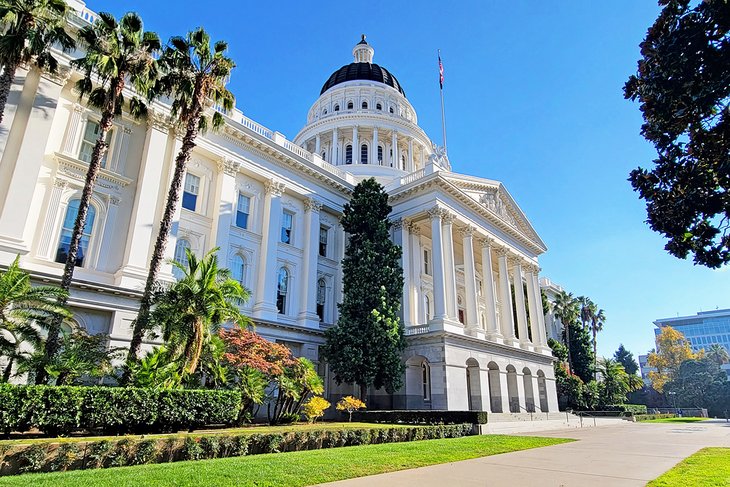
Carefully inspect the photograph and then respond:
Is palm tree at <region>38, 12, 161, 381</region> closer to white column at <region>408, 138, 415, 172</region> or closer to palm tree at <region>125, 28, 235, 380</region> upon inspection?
palm tree at <region>125, 28, 235, 380</region>

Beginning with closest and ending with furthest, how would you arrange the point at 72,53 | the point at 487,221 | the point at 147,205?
the point at 72,53
the point at 147,205
the point at 487,221

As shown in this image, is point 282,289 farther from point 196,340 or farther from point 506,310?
point 506,310

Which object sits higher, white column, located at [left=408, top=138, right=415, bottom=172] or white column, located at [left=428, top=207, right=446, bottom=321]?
white column, located at [left=408, top=138, right=415, bottom=172]

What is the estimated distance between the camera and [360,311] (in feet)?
88.1

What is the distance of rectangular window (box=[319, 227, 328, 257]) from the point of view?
32656 mm

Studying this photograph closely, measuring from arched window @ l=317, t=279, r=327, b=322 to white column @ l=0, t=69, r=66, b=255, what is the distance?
17.3 meters

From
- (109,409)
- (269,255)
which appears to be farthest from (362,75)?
(109,409)

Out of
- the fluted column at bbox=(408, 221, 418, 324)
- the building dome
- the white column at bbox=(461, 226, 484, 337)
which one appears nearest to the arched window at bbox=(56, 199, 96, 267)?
the fluted column at bbox=(408, 221, 418, 324)

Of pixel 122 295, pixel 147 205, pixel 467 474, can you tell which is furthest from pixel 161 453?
pixel 147 205

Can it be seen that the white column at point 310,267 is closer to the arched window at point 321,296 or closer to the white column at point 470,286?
the arched window at point 321,296

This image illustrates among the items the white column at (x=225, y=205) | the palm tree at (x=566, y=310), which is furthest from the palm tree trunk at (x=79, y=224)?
the palm tree at (x=566, y=310)

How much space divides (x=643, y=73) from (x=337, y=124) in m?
44.4

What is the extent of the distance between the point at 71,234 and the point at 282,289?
1236 centimetres

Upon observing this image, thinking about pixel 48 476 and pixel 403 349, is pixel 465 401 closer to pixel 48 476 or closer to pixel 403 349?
pixel 403 349
